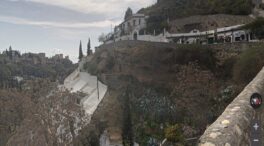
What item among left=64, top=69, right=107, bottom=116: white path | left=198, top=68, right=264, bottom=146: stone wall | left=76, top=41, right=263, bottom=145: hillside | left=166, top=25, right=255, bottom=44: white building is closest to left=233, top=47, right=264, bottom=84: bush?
left=76, top=41, right=263, bottom=145: hillside

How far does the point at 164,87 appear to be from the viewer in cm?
4056

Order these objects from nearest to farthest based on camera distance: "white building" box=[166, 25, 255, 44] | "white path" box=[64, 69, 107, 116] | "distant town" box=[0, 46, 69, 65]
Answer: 1. "white building" box=[166, 25, 255, 44]
2. "white path" box=[64, 69, 107, 116]
3. "distant town" box=[0, 46, 69, 65]

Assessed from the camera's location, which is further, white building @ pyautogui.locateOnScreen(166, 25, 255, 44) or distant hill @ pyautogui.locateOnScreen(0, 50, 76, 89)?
distant hill @ pyautogui.locateOnScreen(0, 50, 76, 89)

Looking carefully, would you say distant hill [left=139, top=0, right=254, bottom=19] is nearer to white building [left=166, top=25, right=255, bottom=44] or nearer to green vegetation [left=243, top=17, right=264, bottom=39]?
white building [left=166, top=25, right=255, bottom=44]

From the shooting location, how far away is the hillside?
26.5 m

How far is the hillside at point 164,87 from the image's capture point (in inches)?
1043

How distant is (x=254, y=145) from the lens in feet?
12.5

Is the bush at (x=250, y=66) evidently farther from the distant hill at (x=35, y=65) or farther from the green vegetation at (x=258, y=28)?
the distant hill at (x=35, y=65)

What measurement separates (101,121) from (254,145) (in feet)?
104

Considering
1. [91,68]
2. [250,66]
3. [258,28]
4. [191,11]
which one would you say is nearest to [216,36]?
[258,28]

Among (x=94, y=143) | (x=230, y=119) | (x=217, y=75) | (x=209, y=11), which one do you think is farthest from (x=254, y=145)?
(x=209, y=11)

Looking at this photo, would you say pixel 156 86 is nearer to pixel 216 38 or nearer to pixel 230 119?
pixel 216 38

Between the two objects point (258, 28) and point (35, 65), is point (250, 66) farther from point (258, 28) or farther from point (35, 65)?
point (35, 65)

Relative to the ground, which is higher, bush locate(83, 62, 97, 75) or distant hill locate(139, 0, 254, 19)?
distant hill locate(139, 0, 254, 19)
